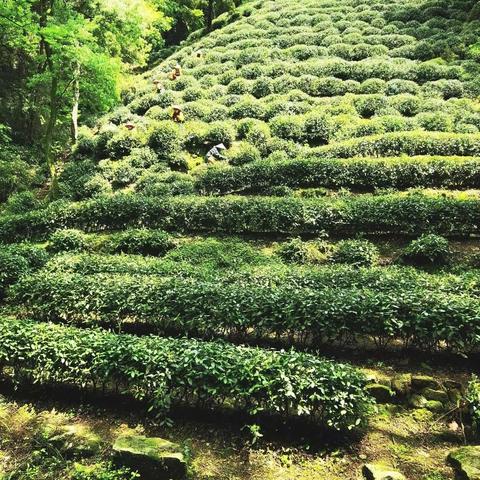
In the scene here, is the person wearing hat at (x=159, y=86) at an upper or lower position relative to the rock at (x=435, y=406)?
upper

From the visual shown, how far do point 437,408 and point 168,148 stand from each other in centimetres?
1969

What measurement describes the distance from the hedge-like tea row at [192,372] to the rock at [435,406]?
130 centimetres

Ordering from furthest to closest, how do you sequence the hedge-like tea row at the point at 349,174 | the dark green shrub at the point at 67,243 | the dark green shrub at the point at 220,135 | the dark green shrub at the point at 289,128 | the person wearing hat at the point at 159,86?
the person wearing hat at the point at 159,86 → the dark green shrub at the point at 220,135 → the dark green shrub at the point at 289,128 → the hedge-like tea row at the point at 349,174 → the dark green shrub at the point at 67,243

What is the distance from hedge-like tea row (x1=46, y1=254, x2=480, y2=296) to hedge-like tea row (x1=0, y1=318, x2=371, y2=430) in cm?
378

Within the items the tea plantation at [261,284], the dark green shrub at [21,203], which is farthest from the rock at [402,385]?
the dark green shrub at [21,203]

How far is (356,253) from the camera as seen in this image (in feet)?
46.2

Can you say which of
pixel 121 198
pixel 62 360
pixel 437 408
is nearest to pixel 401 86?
pixel 121 198

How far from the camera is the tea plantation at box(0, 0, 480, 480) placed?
7371 mm

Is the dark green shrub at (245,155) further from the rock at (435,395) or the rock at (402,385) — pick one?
the rock at (435,395)

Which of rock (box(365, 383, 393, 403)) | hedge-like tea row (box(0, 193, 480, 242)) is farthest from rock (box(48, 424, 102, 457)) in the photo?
hedge-like tea row (box(0, 193, 480, 242))

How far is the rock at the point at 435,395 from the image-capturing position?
8055 millimetres

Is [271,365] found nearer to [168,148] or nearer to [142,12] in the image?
[168,148]

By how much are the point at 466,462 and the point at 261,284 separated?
6638 millimetres

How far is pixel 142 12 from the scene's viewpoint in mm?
25469
